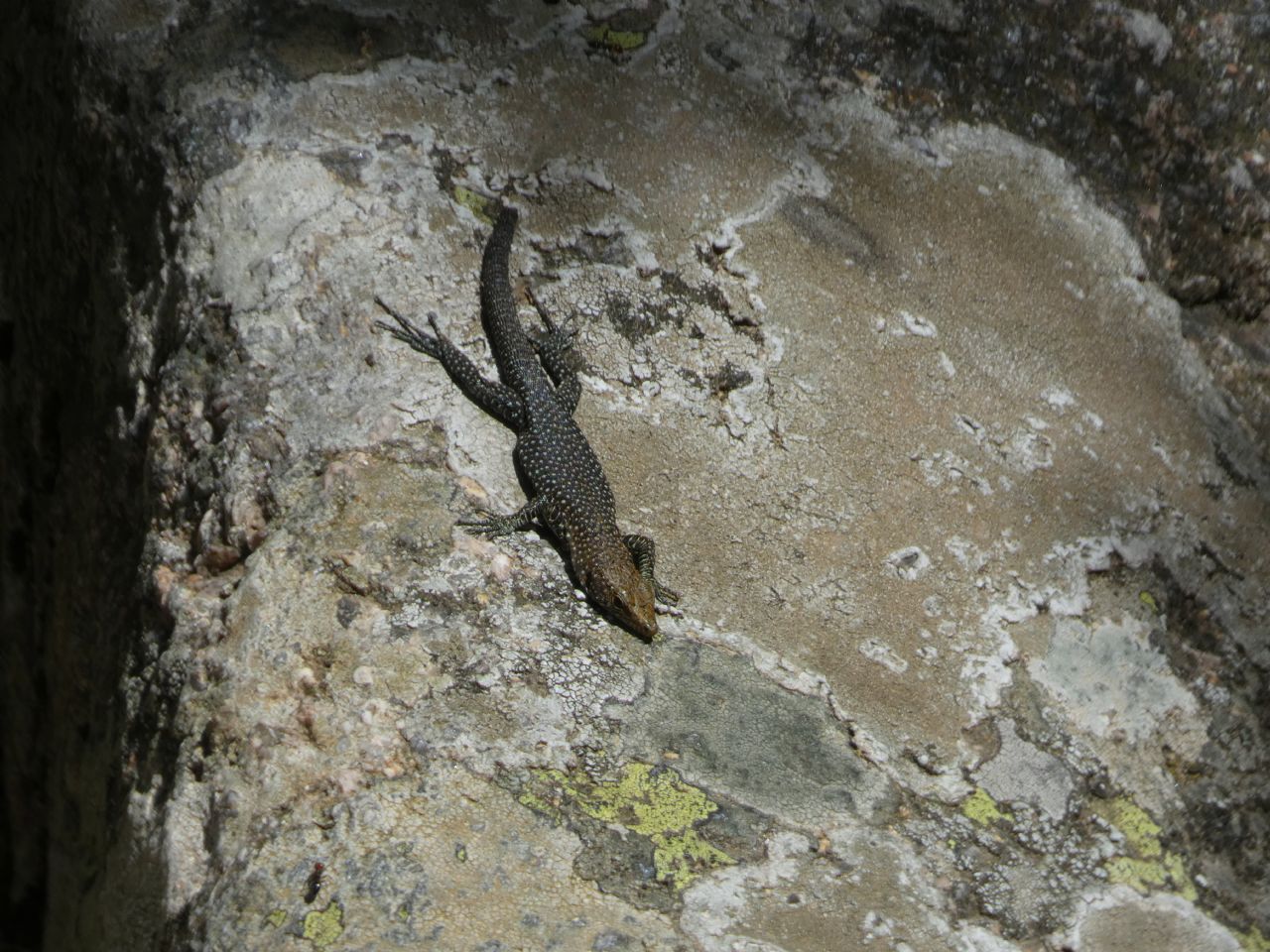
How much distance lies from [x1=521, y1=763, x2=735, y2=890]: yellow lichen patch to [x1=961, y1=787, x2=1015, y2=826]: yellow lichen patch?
787 mm

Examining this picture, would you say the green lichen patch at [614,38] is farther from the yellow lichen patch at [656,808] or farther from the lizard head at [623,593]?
the yellow lichen patch at [656,808]

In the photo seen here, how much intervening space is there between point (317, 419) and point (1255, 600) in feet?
10.9

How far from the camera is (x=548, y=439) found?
4.04 meters

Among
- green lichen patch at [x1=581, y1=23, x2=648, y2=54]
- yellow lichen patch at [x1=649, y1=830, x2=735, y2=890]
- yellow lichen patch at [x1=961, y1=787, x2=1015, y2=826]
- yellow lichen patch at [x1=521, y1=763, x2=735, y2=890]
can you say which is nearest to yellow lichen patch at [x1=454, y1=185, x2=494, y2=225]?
green lichen patch at [x1=581, y1=23, x2=648, y2=54]

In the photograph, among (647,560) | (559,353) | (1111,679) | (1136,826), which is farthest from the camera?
(559,353)

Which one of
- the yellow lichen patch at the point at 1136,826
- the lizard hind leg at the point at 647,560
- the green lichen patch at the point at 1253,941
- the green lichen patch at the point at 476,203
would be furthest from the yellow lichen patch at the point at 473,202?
the green lichen patch at the point at 1253,941

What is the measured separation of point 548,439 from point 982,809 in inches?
73.7

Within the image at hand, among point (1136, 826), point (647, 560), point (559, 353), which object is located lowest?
point (1136, 826)

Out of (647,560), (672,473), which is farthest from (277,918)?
(672,473)

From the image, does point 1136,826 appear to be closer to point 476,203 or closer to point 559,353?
point 559,353

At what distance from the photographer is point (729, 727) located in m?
3.45

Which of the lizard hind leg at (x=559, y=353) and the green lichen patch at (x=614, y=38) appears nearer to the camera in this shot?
the lizard hind leg at (x=559, y=353)

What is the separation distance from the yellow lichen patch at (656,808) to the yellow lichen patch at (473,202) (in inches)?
85.5

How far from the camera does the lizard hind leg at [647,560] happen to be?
3771 millimetres
